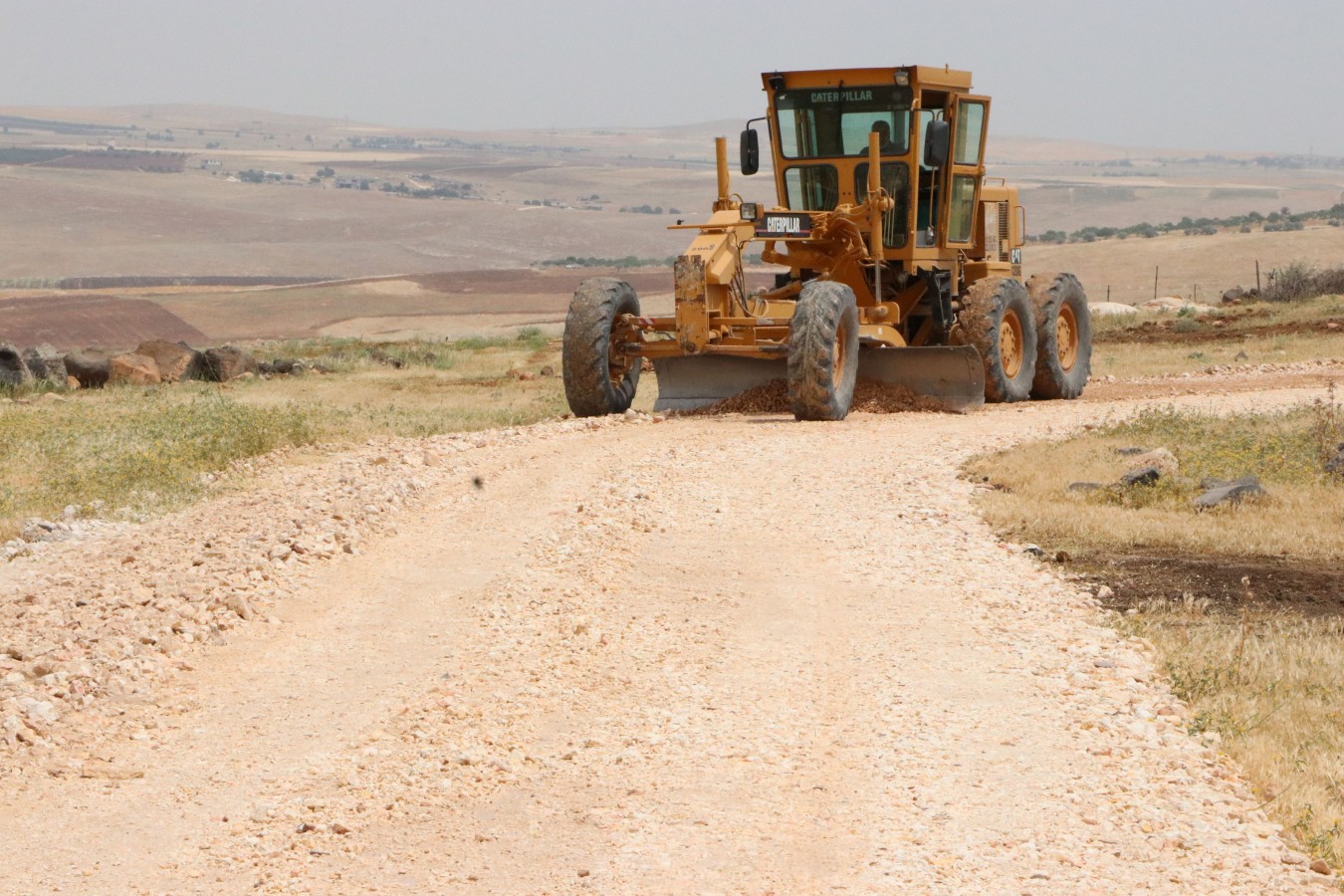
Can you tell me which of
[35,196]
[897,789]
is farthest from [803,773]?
[35,196]

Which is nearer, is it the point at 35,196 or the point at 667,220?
the point at 35,196

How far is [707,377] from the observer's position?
56.4 ft

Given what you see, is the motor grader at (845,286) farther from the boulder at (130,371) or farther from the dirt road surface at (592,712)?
the boulder at (130,371)

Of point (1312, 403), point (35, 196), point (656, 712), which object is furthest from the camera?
point (35, 196)

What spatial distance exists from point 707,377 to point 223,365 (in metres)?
13.1

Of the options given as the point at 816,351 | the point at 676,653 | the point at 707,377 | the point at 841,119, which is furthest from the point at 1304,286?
the point at 676,653

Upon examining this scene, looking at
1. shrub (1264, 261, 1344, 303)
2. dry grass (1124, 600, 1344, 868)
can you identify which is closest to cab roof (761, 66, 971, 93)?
dry grass (1124, 600, 1344, 868)

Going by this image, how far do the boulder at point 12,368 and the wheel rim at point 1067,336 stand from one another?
48.6 ft

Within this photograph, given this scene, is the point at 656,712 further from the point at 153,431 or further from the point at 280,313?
the point at 280,313

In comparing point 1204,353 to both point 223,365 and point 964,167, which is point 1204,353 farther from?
point 223,365

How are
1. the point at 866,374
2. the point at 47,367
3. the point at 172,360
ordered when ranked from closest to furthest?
the point at 866,374, the point at 47,367, the point at 172,360

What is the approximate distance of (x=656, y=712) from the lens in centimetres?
712

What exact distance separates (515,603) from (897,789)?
10.7 ft

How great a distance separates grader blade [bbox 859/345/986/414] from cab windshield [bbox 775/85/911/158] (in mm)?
2266
